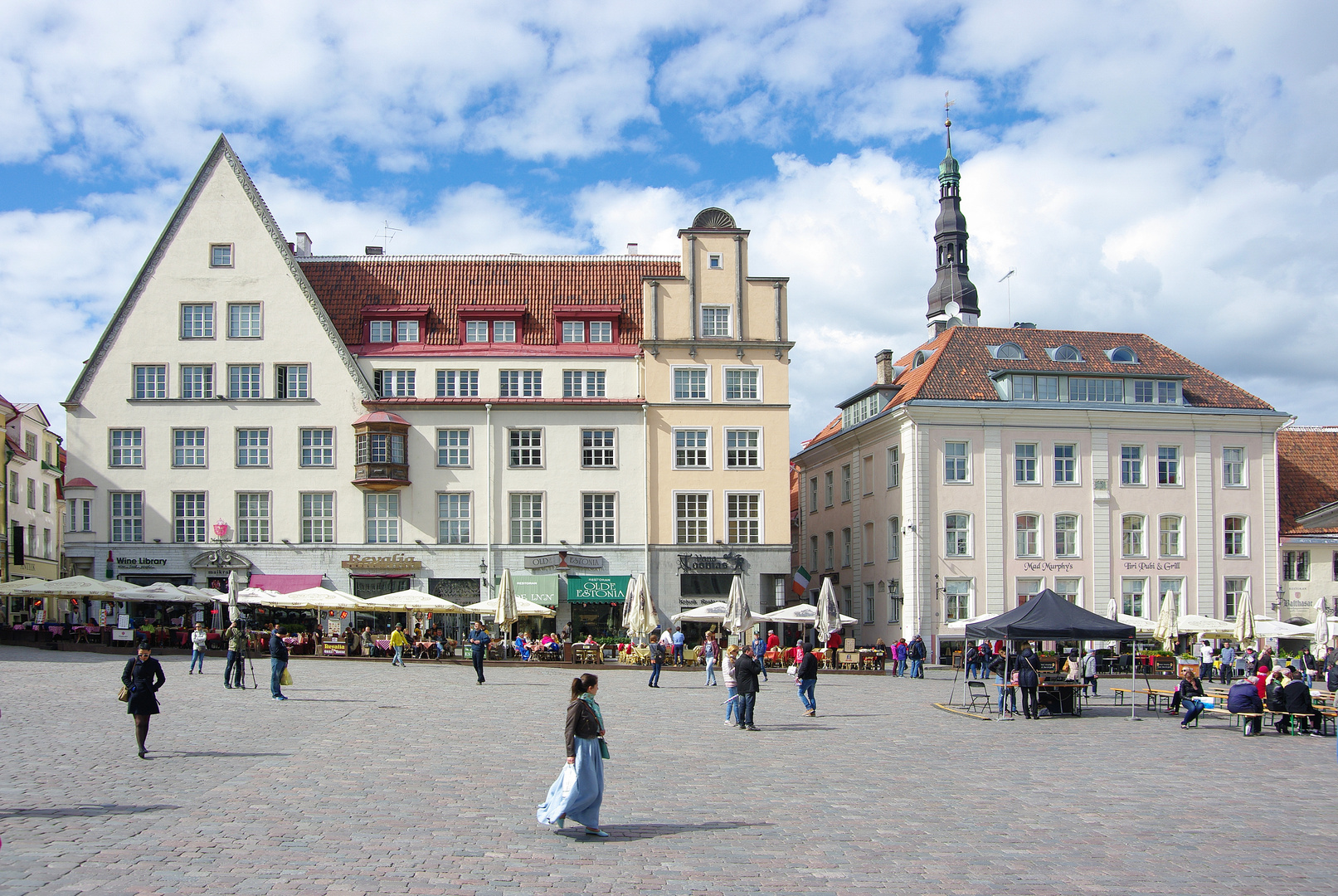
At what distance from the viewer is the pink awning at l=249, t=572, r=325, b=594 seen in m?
51.2

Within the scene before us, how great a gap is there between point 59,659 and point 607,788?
29.5 m

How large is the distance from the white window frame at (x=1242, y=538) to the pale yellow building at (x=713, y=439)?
20045mm

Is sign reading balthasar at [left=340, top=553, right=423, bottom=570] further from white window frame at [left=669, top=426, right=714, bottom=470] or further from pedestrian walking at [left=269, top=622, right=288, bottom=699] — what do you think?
pedestrian walking at [left=269, top=622, right=288, bottom=699]

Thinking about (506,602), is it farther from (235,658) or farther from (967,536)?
(967,536)

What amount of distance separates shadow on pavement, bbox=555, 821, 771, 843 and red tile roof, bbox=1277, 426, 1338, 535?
51.6 metres

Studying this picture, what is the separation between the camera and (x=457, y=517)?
5266 centimetres

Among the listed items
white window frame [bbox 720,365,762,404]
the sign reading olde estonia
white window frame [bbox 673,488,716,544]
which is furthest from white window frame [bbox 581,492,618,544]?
the sign reading olde estonia

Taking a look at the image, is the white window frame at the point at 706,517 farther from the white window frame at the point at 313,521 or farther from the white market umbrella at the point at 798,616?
the white window frame at the point at 313,521

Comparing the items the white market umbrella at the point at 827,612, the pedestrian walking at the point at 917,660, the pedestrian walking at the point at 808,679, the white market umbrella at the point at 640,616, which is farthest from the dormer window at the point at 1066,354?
the pedestrian walking at the point at 808,679

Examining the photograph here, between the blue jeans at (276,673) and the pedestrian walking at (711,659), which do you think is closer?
the blue jeans at (276,673)

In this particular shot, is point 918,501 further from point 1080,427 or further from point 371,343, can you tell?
point 371,343

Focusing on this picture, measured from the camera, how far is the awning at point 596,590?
51.9m

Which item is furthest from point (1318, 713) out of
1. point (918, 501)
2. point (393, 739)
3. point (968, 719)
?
point (918, 501)

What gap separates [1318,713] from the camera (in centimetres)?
2508
